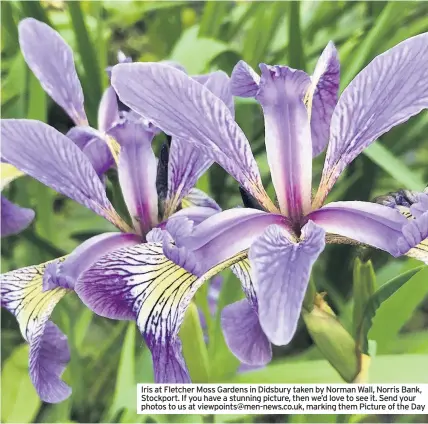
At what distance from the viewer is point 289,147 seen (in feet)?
1.32

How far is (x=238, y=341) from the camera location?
0.46m

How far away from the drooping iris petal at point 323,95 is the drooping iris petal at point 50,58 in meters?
0.21

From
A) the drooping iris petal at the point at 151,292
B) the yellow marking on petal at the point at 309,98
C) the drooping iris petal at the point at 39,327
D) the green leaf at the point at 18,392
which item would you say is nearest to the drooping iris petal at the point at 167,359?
the drooping iris petal at the point at 151,292

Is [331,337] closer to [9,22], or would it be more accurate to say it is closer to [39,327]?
[39,327]

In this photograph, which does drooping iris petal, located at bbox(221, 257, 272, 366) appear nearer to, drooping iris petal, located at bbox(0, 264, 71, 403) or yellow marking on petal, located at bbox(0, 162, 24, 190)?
drooping iris petal, located at bbox(0, 264, 71, 403)

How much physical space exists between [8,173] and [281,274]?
35 cm

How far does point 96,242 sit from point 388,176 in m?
0.40

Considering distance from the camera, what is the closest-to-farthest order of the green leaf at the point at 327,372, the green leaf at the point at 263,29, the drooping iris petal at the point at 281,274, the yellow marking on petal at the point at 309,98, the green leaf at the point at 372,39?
the drooping iris petal at the point at 281,274, the yellow marking on petal at the point at 309,98, the green leaf at the point at 327,372, the green leaf at the point at 372,39, the green leaf at the point at 263,29

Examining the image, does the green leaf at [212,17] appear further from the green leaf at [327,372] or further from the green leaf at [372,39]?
the green leaf at [327,372]

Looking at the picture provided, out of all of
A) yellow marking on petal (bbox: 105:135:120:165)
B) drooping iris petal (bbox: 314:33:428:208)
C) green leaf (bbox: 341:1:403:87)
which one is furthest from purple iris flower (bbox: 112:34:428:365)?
green leaf (bbox: 341:1:403:87)

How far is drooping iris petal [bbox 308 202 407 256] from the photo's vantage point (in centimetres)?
36

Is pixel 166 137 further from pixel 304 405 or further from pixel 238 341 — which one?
pixel 304 405

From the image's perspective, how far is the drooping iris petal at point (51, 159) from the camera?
16.6 inches

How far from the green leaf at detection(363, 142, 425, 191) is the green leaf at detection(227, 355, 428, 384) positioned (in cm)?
19
